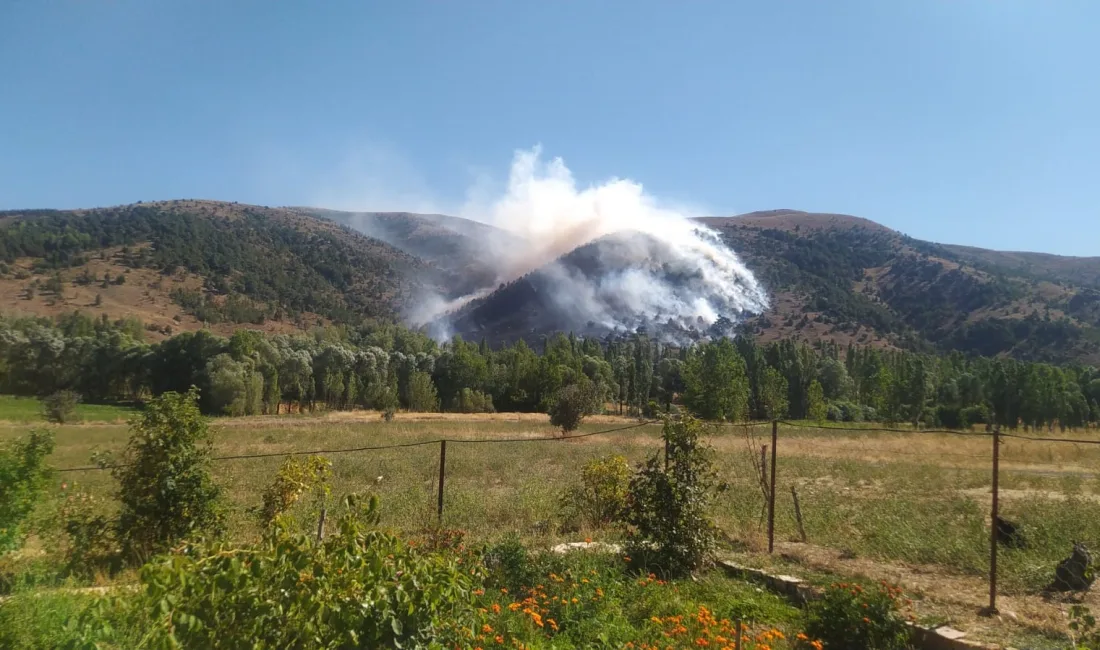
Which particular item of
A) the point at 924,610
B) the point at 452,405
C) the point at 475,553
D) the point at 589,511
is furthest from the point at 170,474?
the point at 452,405

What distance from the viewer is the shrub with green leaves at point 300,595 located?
9.29 ft

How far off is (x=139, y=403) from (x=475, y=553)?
71.9 metres

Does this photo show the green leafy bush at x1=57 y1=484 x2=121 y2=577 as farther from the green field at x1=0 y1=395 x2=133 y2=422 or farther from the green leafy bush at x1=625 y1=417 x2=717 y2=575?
the green field at x1=0 y1=395 x2=133 y2=422

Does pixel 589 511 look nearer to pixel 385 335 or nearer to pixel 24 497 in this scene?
pixel 24 497

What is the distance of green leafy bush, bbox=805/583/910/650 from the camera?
645 centimetres

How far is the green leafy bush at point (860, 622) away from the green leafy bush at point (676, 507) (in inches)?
81.3

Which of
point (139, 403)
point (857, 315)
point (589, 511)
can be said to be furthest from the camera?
point (857, 315)

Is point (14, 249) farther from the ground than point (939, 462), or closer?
farther from the ground

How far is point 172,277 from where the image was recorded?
494 ft

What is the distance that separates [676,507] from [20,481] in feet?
26.6

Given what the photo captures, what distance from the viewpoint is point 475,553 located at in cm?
706

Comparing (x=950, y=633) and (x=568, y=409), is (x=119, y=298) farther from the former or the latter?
(x=950, y=633)

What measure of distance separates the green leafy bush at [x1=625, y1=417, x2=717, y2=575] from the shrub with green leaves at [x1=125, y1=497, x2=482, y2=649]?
599cm

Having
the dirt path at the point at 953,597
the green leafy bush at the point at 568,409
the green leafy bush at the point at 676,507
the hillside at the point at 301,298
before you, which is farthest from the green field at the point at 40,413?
the hillside at the point at 301,298
